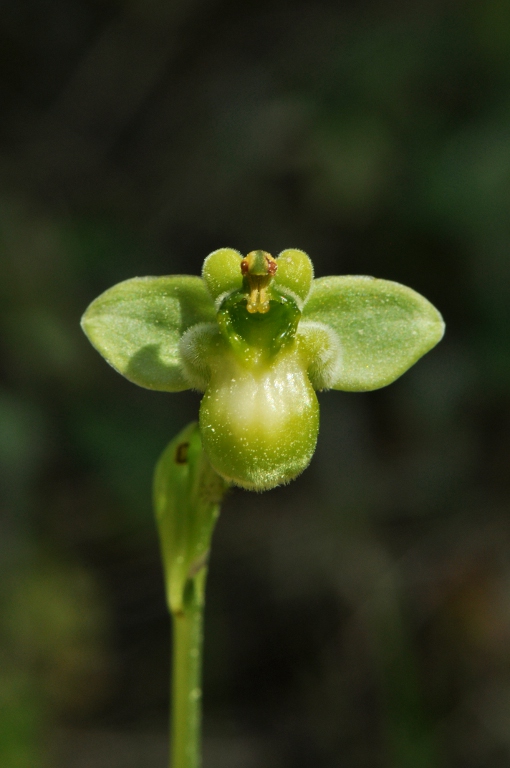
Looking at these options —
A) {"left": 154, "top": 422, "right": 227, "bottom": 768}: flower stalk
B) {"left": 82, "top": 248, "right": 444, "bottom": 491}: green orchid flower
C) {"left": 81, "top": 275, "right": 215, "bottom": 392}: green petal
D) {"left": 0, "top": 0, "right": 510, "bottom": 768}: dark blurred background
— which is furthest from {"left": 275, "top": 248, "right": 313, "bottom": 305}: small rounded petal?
{"left": 0, "top": 0, "right": 510, "bottom": 768}: dark blurred background

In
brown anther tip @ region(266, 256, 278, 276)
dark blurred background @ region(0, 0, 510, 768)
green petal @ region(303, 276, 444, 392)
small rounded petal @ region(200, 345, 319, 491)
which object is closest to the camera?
small rounded petal @ region(200, 345, 319, 491)

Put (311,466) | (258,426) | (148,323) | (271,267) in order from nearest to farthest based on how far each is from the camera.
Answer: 1. (258,426)
2. (271,267)
3. (148,323)
4. (311,466)

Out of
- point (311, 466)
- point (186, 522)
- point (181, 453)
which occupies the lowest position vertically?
point (186, 522)

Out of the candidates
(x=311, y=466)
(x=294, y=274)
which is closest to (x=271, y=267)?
(x=294, y=274)

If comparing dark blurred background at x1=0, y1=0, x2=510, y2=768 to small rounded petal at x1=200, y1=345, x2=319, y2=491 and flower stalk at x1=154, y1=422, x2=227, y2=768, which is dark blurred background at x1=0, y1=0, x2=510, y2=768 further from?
small rounded petal at x1=200, y1=345, x2=319, y2=491

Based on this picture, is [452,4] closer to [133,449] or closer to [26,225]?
[26,225]

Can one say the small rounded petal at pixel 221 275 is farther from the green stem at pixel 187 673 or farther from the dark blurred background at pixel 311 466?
the dark blurred background at pixel 311 466

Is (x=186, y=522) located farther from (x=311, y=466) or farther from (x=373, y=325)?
(x=311, y=466)

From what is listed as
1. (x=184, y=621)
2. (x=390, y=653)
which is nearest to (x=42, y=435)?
(x=390, y=653)
